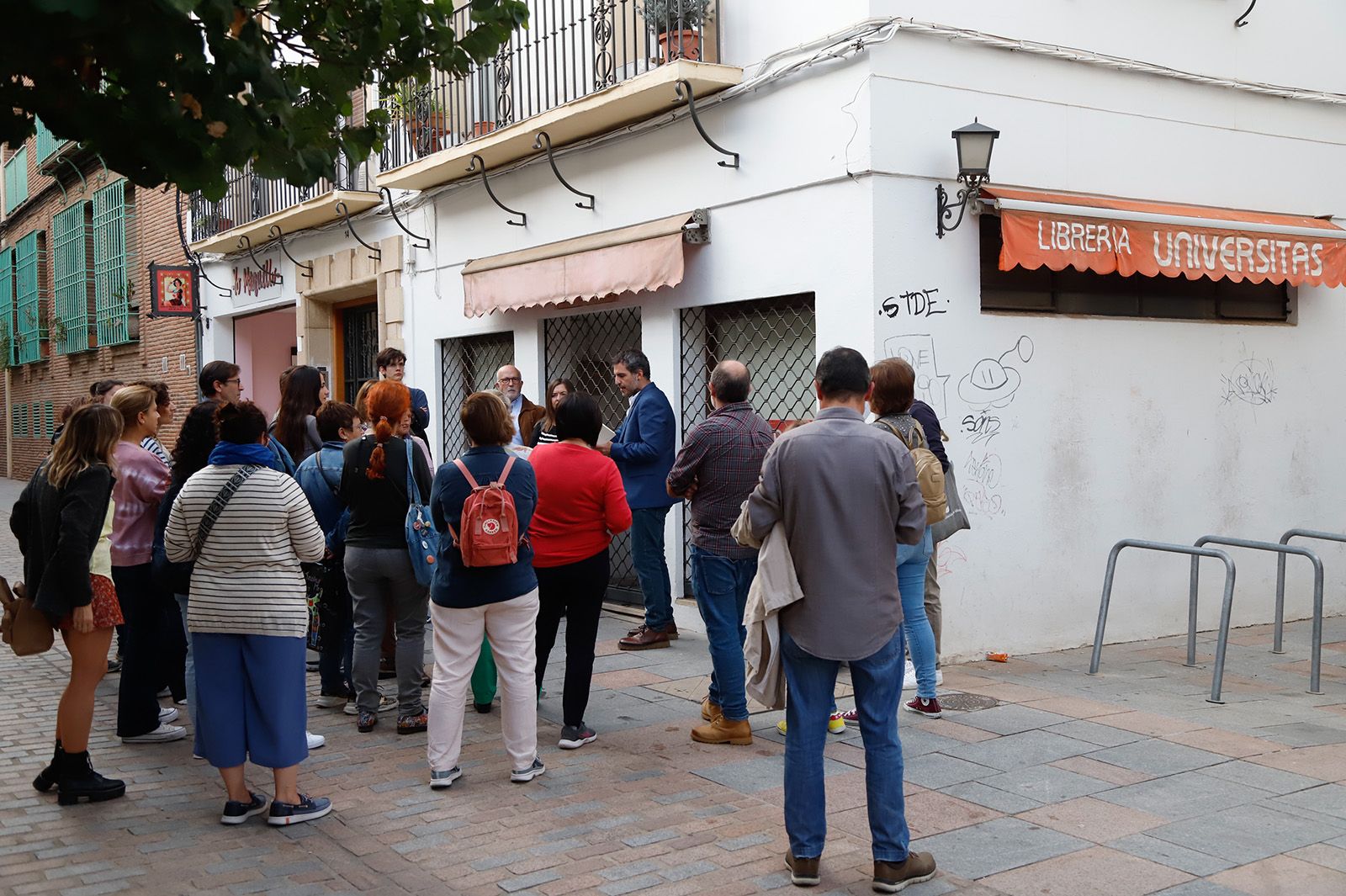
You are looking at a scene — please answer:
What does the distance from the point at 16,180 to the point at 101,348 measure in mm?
10457

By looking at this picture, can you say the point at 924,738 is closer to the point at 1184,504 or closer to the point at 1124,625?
the point at 1124,625

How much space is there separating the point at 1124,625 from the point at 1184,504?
1.03 meters

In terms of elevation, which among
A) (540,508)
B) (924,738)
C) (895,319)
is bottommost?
(924,738)

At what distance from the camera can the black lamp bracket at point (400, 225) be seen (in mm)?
13000

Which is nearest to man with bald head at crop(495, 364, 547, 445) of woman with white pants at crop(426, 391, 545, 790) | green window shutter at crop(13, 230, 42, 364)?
woman with white pants at crop(426, 391, 545, 790)

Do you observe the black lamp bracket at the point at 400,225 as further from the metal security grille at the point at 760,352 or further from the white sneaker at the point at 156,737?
the white sneaker at the point at 156,737

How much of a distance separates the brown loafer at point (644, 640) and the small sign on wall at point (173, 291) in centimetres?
1149

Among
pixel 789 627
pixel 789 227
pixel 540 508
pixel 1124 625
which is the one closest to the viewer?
pixel 789 627

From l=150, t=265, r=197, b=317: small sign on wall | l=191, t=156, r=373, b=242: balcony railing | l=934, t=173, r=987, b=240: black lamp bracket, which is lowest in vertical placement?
l=934, t=173, r=987, b=240: black lamp bracket

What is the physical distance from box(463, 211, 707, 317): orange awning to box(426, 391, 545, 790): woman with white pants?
343 cm

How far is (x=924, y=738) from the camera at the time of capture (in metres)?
6.43

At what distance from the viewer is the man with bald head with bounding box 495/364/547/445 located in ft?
30.2

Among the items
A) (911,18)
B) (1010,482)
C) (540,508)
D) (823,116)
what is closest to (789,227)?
(823,116)

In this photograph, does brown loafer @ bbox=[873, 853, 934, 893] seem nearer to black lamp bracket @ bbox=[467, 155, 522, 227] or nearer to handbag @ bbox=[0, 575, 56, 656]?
handbag @ bbox=[0, 575, 56, 656]
